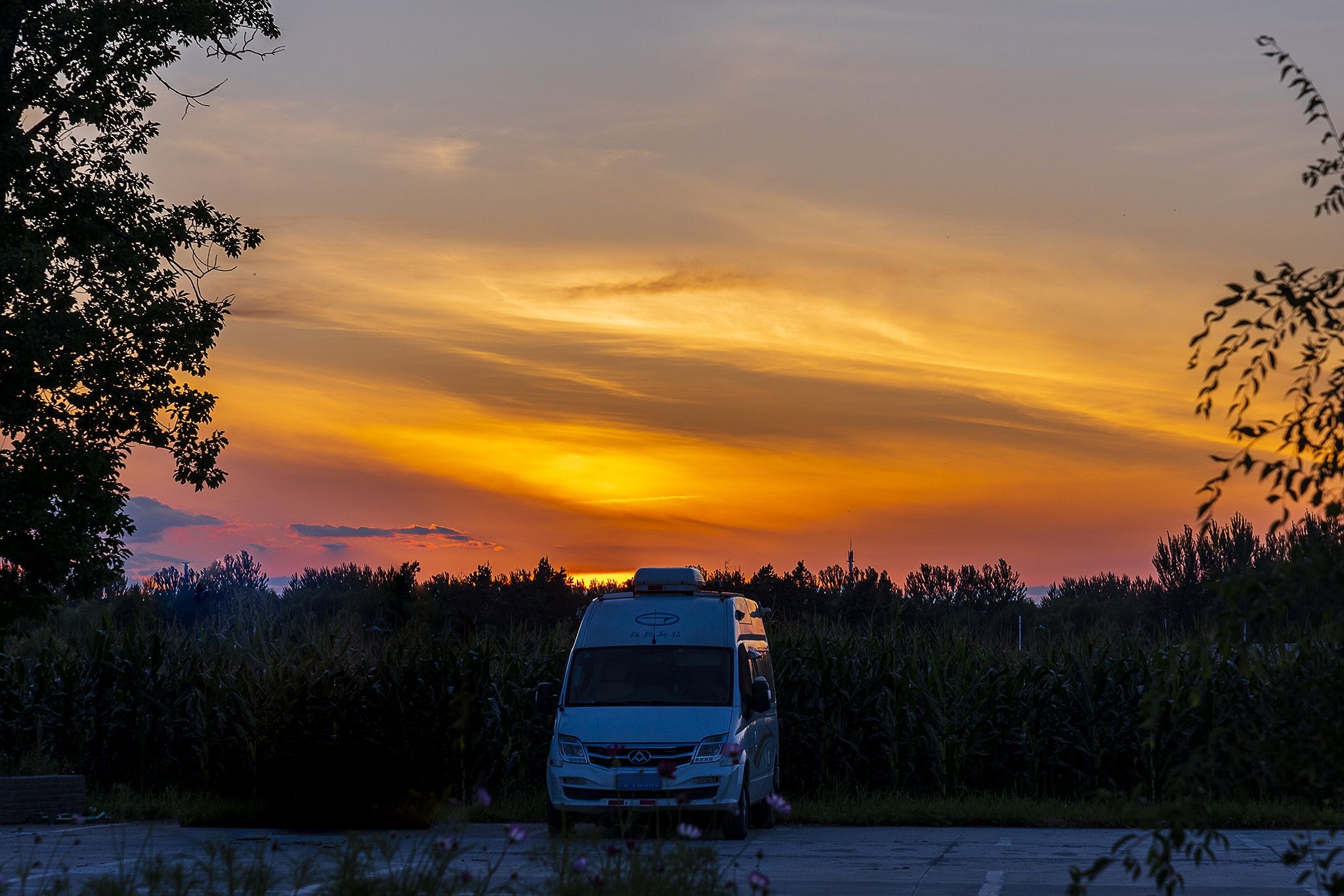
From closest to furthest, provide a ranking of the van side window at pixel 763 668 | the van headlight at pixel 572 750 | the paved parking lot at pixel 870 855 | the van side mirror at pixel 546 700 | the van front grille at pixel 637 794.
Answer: the paved parking lot at pixel 870 855 < the van front grille at pixel 637 794 < the van headlight at pixel 572 750 < the van side mirror at pixel 546 700 < the van side window at pixel 763 668

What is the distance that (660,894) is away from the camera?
8062mm

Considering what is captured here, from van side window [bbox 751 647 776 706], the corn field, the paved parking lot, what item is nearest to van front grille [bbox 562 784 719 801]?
the paved parking lot

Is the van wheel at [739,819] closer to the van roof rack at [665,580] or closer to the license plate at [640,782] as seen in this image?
the license plate at [640,782]

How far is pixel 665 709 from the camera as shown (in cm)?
1661

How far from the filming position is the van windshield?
1708 centimetres

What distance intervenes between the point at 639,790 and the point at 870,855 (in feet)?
8.67

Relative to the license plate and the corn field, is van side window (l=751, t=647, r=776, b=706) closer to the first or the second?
the license plate

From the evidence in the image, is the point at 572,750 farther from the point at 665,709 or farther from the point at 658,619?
the point at 658,619

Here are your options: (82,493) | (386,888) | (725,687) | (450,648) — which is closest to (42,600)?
(82,493)

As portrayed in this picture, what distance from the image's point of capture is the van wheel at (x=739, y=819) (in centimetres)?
1638

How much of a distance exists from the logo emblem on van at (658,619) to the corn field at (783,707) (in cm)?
372

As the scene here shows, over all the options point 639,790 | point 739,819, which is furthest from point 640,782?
point 739,819

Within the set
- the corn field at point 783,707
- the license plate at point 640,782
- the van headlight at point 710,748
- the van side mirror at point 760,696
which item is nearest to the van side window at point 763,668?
the van side mirror at point 760,696

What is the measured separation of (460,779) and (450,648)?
7.64 ft
